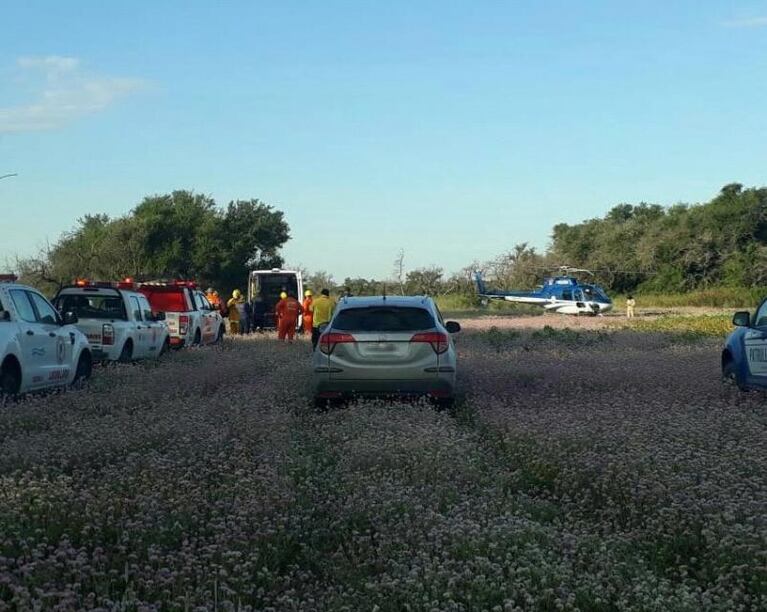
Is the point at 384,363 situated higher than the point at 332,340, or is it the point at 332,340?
the point at 332,340

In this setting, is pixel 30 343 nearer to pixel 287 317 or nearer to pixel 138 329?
pixel 138 329

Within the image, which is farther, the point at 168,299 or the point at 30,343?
the point at 168,299

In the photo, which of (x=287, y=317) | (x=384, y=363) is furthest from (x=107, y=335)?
(x=287, y=317)

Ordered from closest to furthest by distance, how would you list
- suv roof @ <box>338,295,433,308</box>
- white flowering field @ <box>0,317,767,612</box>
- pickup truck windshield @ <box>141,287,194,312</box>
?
white flowering field @ <box>0,317,767,612</box> < suv roof @ <box>338,295,433,308</box> < pickup truck windshield @ <box>141,287,194,312</box>

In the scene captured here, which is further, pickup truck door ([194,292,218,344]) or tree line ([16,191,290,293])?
tree line ([16,191,290,293])

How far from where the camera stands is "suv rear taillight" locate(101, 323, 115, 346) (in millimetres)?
20125

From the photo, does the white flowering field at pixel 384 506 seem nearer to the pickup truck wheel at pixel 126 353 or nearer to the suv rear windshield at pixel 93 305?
the pickup truck wheel at pixel 126 353

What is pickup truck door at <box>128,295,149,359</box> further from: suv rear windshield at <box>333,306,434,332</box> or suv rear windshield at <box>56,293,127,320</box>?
suv rear windshield at <box>333,306,434,332</box>

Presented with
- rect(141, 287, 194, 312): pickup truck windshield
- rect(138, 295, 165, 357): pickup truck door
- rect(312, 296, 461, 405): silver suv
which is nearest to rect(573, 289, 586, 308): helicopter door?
rect(141, 287, 194, 312): pickup truck windshield

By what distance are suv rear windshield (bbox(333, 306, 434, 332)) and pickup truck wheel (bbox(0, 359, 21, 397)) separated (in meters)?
4.33

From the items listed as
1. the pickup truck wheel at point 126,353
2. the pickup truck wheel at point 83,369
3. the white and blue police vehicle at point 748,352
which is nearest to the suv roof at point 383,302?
the white and blue police vehicle at point 748,352

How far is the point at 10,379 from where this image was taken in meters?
14.3

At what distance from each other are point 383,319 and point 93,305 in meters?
8.79

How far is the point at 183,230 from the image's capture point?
231 ft
